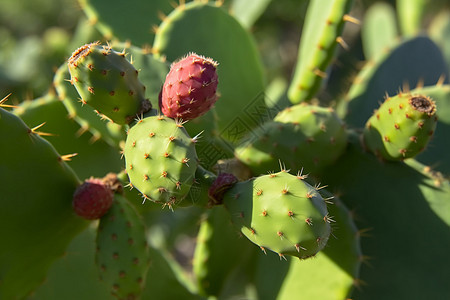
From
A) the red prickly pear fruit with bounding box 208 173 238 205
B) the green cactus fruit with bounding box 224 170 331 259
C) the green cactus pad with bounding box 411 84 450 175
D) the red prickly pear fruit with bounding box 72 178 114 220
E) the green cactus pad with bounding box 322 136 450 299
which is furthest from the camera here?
the green cactus pad with bounding box 411 84 450 175

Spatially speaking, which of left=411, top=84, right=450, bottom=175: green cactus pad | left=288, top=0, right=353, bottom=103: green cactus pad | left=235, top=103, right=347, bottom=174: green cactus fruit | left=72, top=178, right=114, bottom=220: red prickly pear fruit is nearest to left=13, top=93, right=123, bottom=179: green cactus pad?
left=72, top=178, right=114, bottom=220: red prickly pear fruit

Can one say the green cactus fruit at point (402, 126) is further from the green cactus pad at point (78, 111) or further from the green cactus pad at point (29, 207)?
the green cactus pad at point (29, 207)

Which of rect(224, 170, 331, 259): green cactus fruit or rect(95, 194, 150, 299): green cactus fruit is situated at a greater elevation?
rect(224, 170, 331, 259): green cactus fruit

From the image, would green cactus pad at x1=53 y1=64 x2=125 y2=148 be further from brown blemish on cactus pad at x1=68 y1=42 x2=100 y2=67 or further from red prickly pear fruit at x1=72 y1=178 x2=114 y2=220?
brown blemish on cactus pad at x1=68 y1=42 x2=100 y2=67

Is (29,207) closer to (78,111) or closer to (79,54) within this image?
(78,111)

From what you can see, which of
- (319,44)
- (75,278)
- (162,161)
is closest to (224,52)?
(319,44)
